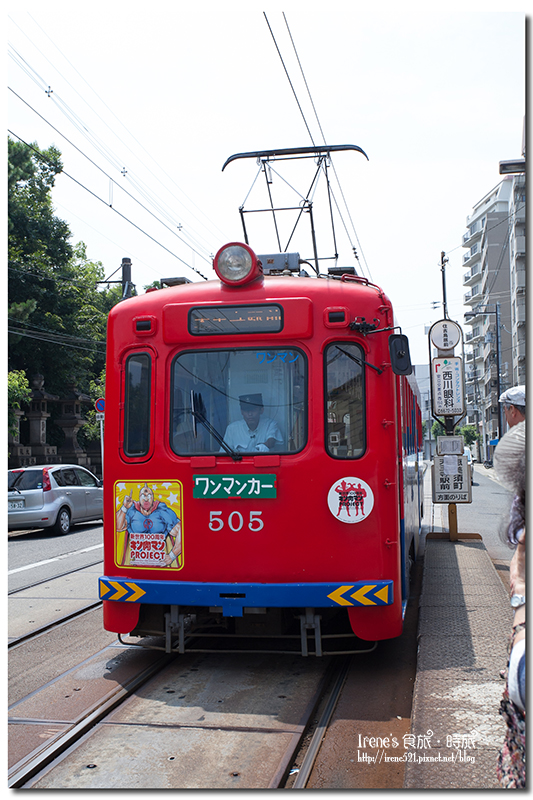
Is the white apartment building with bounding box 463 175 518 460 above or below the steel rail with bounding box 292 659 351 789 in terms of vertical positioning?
above

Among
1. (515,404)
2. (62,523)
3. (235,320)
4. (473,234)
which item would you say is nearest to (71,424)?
(62,523)

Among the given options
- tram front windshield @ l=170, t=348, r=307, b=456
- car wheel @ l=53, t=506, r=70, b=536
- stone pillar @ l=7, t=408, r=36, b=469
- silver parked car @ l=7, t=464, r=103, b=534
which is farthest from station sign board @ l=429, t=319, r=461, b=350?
stone pillar @ l=7, t=408, r=36, b=469

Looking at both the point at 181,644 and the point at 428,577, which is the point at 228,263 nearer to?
the point at 181,644

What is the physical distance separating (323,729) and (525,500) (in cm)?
264

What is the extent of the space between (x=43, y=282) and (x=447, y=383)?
2624cm

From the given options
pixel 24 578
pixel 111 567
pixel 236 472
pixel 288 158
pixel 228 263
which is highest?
pixel 288 158

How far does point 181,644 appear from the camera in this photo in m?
5.40

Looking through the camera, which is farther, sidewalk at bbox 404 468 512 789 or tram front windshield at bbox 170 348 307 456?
tram front windshield at bbox 170 348 307 456

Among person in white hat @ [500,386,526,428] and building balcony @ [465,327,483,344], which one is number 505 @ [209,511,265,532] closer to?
person in white hat @ [500,386,526,428]

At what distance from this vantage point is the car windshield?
15867mm

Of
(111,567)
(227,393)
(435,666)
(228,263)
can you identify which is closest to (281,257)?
(228,263)

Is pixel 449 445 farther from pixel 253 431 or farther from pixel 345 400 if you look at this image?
pixel 253 431

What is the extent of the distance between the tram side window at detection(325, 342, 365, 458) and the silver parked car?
463 inches

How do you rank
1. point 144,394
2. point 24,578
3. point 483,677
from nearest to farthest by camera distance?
point 483,677 → point 144,394 → point 24,578
